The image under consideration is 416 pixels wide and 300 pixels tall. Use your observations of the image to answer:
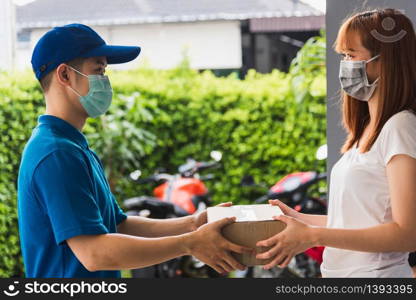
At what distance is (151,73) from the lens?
226 inches

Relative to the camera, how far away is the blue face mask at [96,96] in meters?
2.17

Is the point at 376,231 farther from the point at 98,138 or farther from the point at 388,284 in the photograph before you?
the point at 98,138

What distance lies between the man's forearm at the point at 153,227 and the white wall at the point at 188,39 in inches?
153

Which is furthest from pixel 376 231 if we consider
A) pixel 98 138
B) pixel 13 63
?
pixel 13 63

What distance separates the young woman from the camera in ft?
6.64

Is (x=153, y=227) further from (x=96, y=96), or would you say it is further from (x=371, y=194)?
(x=371, y=194)

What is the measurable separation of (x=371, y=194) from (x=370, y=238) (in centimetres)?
14

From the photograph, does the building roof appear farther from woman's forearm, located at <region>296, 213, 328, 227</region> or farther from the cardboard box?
the cardboard box

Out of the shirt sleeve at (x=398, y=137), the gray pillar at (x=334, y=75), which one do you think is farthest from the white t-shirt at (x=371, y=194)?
the gray pillar at (x=334, y=75)

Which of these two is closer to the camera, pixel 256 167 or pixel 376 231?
pixel 376 231

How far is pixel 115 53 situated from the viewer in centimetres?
219

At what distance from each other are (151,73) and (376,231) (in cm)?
392

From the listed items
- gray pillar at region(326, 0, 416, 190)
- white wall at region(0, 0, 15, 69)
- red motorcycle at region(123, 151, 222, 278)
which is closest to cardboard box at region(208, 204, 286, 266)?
gray pillar at region(326, 0, 416, 190)

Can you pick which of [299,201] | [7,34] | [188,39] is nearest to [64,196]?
[299,201]
